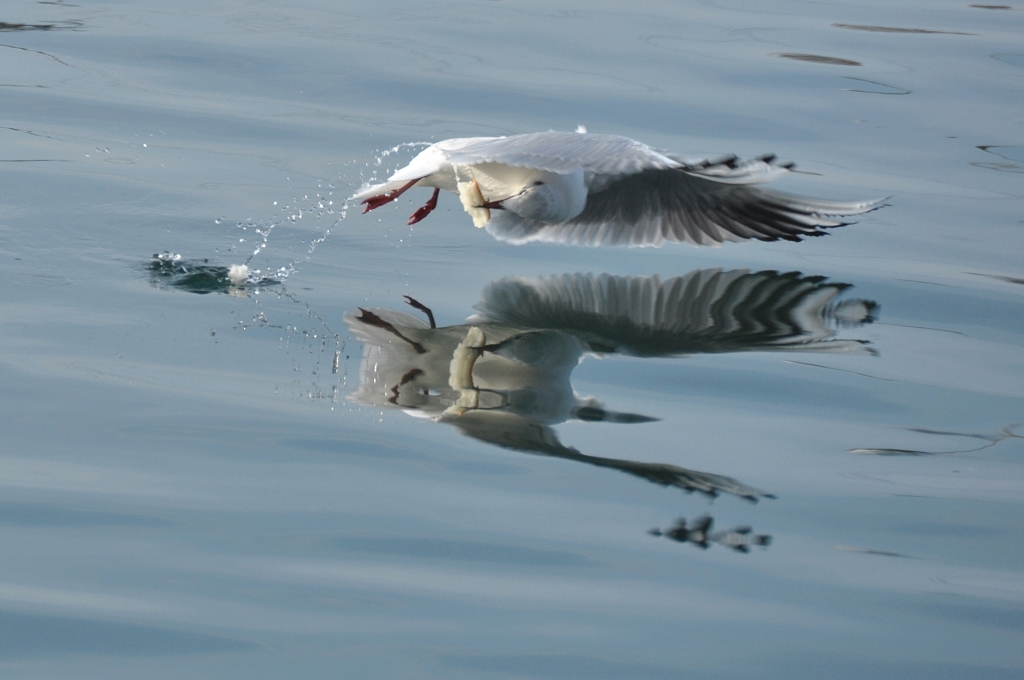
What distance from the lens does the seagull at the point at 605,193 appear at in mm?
4301

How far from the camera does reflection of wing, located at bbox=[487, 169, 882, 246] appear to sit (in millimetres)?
5129

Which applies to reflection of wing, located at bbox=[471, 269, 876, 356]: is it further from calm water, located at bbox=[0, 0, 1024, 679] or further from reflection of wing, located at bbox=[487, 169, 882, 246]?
reflection of wing, located at bbox=[487, 169, 882, 246]

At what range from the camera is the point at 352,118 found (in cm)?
694

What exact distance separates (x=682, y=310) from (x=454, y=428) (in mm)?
1424

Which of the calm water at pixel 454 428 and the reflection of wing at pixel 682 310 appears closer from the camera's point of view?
the calm water at pixel 454 428

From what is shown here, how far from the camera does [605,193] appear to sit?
17.1ft

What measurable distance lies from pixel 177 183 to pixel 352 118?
1606 mm

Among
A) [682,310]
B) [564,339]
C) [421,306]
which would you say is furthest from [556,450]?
[682,310]

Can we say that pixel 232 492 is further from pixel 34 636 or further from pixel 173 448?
pixel 34 636

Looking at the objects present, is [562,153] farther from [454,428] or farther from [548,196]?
[454,428]

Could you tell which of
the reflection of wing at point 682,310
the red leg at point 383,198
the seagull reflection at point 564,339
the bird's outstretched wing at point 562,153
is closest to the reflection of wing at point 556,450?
the seagull reflection at point 564,339

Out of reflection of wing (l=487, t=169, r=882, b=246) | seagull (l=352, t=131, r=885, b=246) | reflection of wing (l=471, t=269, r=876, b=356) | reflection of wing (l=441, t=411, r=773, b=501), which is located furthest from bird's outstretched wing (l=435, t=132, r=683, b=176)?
reflection of wing (l=441, t=411, r=773, b=501)

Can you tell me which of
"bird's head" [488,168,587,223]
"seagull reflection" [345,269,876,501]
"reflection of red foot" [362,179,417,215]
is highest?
"bird's head" [488,168,587,223]

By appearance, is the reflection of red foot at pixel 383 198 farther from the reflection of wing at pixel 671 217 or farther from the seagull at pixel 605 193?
the reflection of wing at pixel 671 217
